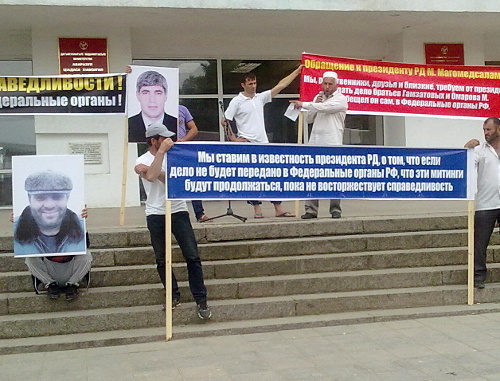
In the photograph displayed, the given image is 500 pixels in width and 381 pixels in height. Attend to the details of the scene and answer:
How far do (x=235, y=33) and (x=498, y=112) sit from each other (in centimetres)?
532

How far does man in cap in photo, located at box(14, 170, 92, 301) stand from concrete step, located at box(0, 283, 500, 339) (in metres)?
0.43

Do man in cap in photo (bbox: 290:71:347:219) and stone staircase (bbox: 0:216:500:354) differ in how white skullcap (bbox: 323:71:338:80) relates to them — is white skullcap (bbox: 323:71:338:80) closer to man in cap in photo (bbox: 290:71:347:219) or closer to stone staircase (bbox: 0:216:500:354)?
man in cap in photo (bbox: 290:71:347:219)

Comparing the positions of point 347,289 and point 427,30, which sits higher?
point 427,30

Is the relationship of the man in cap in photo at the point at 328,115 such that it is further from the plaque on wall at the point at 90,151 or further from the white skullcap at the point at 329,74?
the plaque on wall at the point at 90,151

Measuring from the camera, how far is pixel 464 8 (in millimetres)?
10242

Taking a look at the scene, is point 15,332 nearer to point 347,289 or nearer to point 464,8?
point 347,289

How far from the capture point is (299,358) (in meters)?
5.09

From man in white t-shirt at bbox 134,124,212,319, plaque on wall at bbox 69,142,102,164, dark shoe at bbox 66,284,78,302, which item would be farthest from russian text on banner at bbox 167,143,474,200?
plaque on wall at bbox 69,142,102,164

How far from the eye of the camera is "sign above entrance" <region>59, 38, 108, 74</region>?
10359 millimetres

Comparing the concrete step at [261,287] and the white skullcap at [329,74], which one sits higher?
the white skullcap at [329,74]

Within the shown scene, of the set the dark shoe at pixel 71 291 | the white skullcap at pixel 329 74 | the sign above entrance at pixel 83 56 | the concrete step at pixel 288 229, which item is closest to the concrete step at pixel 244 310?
the dark shoe at pixel 71 291

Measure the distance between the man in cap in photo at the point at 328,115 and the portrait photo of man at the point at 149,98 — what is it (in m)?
1.57

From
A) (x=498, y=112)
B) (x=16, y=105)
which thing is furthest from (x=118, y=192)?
(x=498, y=112)

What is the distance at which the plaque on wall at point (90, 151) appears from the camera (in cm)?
1054
